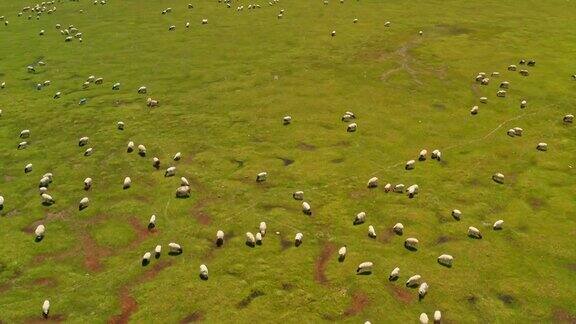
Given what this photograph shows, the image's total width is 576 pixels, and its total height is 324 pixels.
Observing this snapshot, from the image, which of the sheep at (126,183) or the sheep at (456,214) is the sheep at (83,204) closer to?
the sheep at (126,183)

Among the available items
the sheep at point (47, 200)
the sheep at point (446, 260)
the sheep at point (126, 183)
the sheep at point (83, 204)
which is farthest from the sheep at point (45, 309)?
the sheep at point (446, 260)

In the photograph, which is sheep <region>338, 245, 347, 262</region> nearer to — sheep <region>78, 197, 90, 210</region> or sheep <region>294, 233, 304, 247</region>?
sheep <region>294, 233, 304, 247</region>

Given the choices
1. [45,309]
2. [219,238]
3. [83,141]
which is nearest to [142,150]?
[83,141]

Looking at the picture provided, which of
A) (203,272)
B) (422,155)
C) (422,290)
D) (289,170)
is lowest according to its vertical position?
(289,170)

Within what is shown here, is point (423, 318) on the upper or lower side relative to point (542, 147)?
upper

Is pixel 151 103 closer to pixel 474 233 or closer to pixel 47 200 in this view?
pixel 47 200
